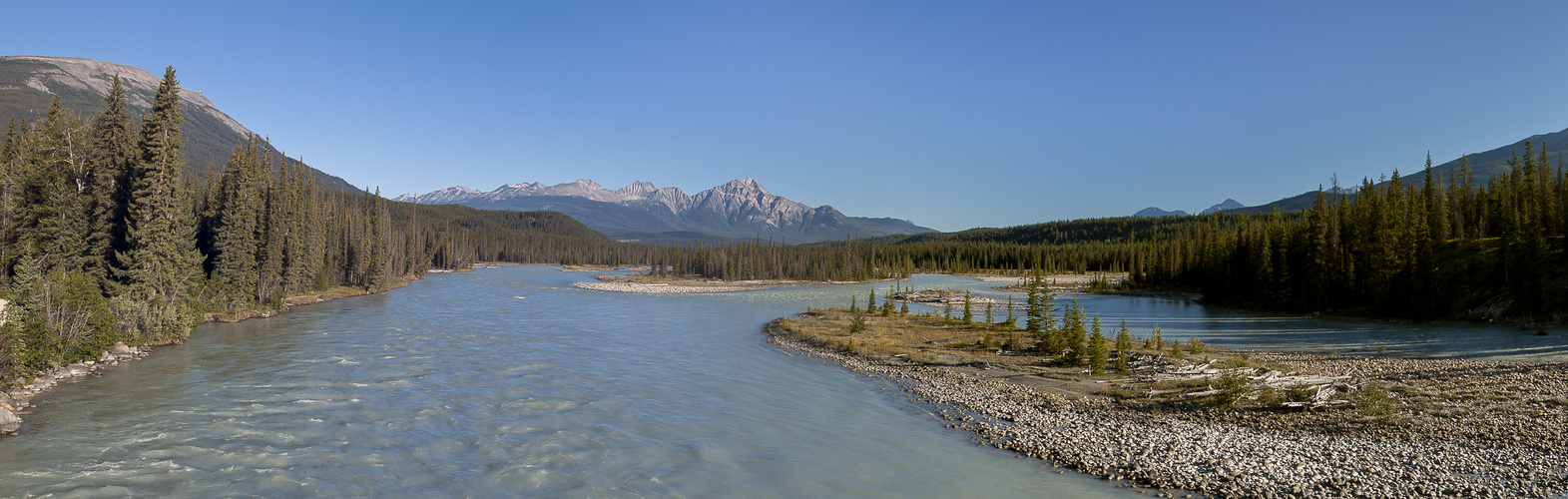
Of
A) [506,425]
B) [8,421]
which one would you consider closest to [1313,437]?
[506,425]

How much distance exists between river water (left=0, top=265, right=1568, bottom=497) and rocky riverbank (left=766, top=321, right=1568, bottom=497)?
4.24ft

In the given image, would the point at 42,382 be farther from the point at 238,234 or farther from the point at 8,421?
the point at 238,234

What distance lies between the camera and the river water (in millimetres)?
12680

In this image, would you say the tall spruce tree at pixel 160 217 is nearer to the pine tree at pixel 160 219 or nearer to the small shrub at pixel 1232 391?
Result: the pine tree at pixel 160 219

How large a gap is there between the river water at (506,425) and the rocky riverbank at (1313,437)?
1292 millimetres

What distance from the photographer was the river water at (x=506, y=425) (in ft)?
41.6

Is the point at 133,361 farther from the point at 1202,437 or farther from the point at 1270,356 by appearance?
the point at 1270,356

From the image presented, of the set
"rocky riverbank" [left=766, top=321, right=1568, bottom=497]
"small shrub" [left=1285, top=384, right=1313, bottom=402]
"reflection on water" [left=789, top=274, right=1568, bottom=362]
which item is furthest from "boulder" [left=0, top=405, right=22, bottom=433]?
A: "reflection on water" [left=789, top=274, right=1568, bottom=362]

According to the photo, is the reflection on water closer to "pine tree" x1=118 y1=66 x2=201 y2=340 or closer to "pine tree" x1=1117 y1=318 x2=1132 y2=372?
"pine tree" x1=1117 y1=318 x2=1132 y2=372

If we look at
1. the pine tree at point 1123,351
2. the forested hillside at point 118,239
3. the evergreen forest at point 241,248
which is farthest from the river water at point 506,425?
the pine tree at point 1123,351

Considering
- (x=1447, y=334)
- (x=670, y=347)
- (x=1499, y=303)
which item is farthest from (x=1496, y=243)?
(x=670, y=347)

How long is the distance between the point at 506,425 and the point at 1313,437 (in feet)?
60.5

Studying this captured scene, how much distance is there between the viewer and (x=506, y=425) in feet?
55.2

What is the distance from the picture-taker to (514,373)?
24078 mm
